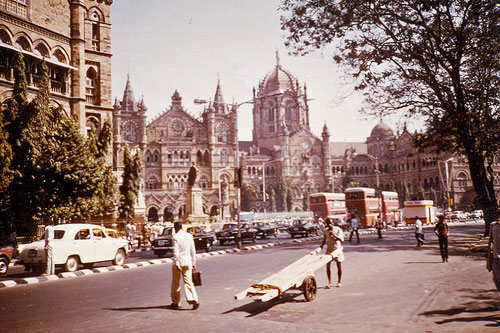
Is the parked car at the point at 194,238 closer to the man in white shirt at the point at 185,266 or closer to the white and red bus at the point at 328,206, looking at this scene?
the man in white shirt at the point at 185,266

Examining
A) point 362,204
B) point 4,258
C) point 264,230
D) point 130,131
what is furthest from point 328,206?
point 130,131

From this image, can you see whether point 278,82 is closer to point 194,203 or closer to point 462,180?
point 462,180

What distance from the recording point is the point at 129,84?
74250mm

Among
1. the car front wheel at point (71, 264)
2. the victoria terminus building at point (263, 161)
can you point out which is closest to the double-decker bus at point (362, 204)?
the victoria terminus building at point (263, 161)

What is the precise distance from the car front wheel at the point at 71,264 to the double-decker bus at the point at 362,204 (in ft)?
93.1

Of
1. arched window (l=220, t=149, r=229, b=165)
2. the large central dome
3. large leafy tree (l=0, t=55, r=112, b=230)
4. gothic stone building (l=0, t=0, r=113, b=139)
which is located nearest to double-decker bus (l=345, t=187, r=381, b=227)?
gothic stone building (l=0, t=0, r=113, b=139)

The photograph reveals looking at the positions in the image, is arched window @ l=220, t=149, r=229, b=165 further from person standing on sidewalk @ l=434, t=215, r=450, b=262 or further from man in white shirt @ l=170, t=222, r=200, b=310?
man in white shirt @ l=170, t=222, r=200, b=310

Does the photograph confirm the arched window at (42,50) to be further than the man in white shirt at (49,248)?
Yes

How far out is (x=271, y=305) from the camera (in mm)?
8609

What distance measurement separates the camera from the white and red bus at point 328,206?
3941 cm

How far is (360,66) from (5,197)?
18.4 metres

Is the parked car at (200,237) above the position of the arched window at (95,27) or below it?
below

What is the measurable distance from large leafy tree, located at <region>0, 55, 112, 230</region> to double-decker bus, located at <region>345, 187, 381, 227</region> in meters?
24.7

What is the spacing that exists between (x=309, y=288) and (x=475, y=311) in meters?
3.06
